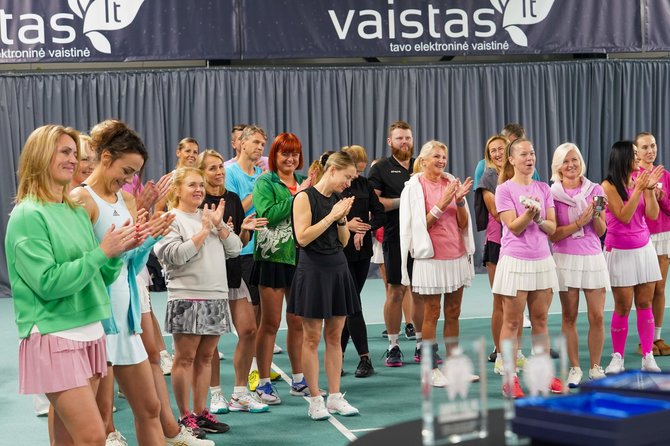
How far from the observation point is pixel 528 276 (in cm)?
523

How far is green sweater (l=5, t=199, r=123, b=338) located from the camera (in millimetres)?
2811

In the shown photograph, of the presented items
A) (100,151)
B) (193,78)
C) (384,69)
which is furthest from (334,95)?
(100,151)

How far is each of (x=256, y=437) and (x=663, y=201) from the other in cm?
356

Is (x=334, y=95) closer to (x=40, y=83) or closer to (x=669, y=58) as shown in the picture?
(x=40, y=83)

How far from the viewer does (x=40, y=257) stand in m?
2.81

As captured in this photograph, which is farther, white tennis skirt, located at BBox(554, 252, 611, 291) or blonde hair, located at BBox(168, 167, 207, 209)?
white tennis skirt, located at BBox(554, 252, 611, 291)

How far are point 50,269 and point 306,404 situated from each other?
276 cm

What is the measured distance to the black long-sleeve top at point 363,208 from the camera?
597 cm

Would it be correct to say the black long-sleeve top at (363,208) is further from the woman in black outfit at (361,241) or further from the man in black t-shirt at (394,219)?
the man in black t-shirt at (394,219)

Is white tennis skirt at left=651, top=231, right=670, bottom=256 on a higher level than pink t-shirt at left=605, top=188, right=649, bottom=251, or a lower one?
lower

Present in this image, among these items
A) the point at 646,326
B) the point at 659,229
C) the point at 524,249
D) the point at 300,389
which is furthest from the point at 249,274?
the point at 659,229

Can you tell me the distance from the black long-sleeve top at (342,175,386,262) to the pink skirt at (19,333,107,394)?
10.6 ft

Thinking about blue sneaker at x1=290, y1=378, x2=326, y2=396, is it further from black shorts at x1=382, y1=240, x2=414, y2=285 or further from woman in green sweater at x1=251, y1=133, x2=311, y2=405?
black shorts at x1=382, y1=240, x2=414, y2=285

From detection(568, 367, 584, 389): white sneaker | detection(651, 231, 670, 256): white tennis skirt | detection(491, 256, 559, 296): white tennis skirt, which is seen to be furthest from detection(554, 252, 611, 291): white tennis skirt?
detection(651, 231, 670, 256): white tennis skirt
